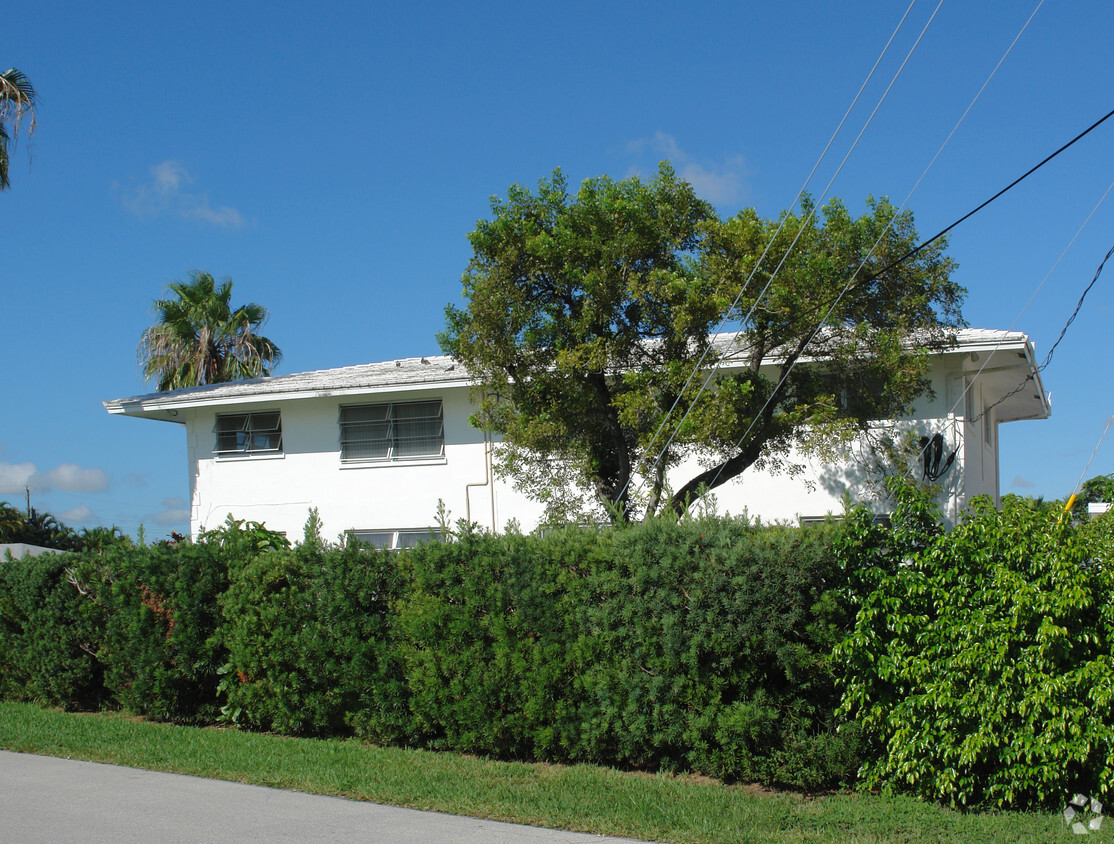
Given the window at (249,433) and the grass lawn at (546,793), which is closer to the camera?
the grass lawn at (546,793)

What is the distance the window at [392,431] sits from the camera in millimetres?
18547

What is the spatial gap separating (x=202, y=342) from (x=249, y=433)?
7512 millimetres

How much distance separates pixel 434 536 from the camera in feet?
29.6

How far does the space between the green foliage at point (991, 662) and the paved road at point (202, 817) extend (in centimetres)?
224

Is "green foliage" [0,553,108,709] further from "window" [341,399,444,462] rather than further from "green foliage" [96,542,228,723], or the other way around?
"window" [341,399,444,462]

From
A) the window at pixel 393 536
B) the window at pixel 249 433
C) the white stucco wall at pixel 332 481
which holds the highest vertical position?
the window at pixel 249 433

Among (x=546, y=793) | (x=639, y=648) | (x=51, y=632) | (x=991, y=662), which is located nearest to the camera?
(x=991, y=662)

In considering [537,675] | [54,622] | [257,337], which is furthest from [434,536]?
[257,337]

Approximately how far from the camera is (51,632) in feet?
A: 37.4

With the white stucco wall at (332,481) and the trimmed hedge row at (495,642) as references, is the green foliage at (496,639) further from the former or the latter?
the white stucco wall at (332,481)

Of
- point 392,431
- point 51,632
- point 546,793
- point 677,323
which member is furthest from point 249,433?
point 546,793

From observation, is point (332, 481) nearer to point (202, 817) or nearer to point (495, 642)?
point (495, 642)

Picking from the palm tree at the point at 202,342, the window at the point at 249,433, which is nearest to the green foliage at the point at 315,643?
the window at the point at 249,433

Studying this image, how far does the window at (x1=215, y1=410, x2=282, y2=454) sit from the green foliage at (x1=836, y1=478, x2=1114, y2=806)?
49.8 ft
